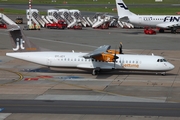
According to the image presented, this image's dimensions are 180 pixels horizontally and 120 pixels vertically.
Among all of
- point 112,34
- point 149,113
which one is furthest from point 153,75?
point 112,34

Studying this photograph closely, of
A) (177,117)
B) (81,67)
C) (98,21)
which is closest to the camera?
(177,117)

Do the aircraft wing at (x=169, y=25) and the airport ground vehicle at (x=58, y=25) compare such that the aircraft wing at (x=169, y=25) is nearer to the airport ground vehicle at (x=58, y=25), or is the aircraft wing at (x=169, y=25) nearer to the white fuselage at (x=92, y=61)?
the airport ground vehicle at (x=58, y=25)

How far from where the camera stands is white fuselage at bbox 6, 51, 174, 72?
48.7m

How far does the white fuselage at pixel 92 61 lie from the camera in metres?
48.7

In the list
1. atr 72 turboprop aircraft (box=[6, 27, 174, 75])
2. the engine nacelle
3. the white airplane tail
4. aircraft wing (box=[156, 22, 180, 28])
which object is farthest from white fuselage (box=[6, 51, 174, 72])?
the white airplane tail

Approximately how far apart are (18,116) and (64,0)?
151554 mm

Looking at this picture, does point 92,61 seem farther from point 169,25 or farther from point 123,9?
point 123,9

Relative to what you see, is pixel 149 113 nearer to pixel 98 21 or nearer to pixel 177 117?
pixel 177 117

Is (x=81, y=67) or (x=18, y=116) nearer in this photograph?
(x=18, y=116)

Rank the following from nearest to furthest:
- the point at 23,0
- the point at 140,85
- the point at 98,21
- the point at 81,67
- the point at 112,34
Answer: the point at 140,85, the point at 81,67, the point at 112,34, the point at 98,21, the point at 23,0

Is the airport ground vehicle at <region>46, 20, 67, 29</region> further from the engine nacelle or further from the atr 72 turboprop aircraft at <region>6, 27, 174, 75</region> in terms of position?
the engine nacelle

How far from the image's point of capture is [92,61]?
162 feet

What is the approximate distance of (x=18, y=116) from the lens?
32594mm

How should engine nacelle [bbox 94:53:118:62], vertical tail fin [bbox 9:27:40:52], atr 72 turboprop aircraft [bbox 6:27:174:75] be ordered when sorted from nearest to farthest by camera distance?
1. engine nacelle [bbox 94:53:118:62]
2. atr 72 turboprop aircraft [bbox 6:27:174:75]
3. vertical tail fin [bbox 9:27:40:52]
